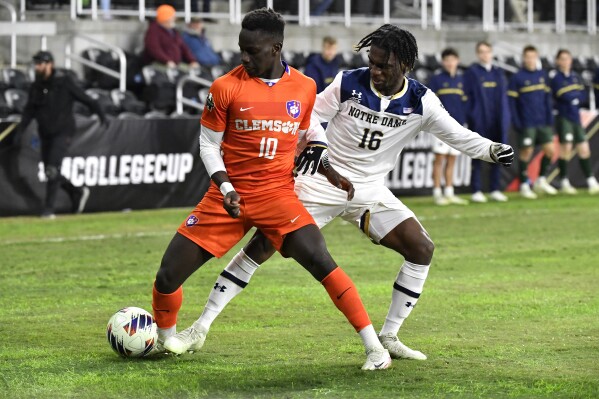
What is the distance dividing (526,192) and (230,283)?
14001 mm

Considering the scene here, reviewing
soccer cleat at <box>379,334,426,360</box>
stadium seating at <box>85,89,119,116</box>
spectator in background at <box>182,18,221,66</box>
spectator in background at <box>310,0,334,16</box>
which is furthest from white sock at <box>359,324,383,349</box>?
spectator in background at <box>310,0,334,16</box>

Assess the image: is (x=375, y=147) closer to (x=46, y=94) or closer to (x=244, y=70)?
(x=244, y=70)

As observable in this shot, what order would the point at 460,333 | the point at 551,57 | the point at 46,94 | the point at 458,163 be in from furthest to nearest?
the point at 551,57, the point at 458,163, the point at 46,94, the point at 460,333

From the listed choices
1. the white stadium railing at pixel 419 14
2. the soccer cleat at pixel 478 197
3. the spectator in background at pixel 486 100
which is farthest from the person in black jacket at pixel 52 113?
the soccer cleat at pixel 478 197

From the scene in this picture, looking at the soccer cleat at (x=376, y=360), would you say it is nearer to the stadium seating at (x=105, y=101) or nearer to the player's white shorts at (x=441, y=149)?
the player's white shorts at (x=441, y=149)

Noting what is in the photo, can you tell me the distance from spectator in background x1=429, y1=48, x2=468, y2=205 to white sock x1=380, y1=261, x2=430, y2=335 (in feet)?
39.7

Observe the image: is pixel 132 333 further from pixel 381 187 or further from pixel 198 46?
pixel 198 46

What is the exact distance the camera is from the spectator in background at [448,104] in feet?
66.9

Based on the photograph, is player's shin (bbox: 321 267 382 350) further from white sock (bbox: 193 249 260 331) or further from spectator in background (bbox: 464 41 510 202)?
spectator in background (bbox: 464 41 510 202)

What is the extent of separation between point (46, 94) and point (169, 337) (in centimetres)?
1009

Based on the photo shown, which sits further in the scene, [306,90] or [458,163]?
[458,163]

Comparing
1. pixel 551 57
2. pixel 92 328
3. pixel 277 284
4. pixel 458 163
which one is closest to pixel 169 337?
pixel 92 328

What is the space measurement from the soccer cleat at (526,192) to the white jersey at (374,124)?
13.3 m

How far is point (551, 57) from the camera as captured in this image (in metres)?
30.6
